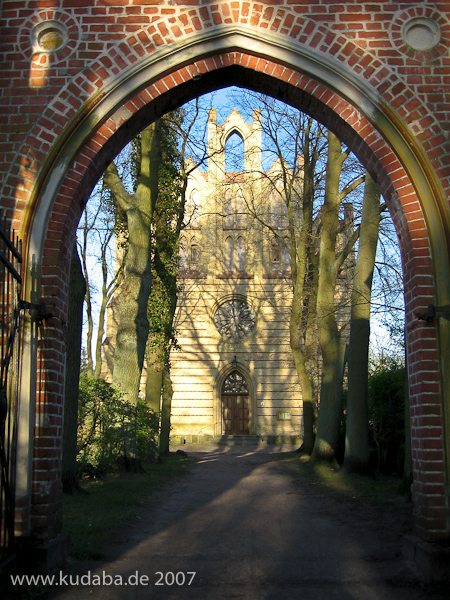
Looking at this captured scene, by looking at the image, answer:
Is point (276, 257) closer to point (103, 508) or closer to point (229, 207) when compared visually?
point (229, 207)

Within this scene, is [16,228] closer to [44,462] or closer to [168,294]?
[44,462]

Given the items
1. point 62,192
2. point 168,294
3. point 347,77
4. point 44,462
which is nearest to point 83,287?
point 62,192

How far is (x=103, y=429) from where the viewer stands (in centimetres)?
1209

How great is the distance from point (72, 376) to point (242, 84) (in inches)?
205

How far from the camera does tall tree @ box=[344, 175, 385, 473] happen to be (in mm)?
11836

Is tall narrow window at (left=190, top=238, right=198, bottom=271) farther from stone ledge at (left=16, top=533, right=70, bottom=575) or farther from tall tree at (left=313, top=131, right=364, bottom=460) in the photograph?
stone ledge at (left=16, top=533, right=70, bottom=575)

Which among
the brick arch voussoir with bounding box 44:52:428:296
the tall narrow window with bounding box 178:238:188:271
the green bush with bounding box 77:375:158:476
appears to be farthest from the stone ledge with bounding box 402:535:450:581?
the tall narrow window with bounding box 178:238:188:271

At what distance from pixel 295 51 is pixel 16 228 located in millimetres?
3246

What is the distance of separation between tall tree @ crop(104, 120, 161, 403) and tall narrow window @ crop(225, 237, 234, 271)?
18647 millimetres

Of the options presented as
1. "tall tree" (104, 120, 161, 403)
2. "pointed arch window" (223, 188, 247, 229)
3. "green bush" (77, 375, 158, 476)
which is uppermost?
"pointed arch window" (223, 188, 247, 229)

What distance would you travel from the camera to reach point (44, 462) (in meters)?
5.29

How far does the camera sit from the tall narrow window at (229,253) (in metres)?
32.4

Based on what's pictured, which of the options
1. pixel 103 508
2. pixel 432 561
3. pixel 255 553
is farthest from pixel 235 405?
pixel 432 561

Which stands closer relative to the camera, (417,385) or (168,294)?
(417,385)
